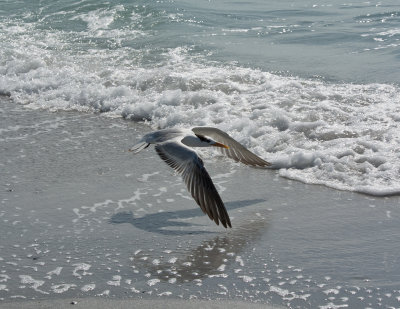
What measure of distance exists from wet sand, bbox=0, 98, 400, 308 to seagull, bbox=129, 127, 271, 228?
17 cm

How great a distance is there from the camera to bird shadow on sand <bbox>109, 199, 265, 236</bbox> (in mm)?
5082


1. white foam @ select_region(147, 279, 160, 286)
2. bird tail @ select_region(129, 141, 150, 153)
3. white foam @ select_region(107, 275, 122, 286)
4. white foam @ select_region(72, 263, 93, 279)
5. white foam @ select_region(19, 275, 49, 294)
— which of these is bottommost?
white foam @ select_region(147, 279, 160, 286)

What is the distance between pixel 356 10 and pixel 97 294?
12355 mm

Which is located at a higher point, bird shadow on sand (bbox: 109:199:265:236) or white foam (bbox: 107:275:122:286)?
white foam (bbox: 107:275:122:286)

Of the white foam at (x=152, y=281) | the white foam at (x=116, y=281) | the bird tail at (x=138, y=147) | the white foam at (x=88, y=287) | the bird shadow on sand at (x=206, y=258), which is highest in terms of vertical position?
the bird tail at (x=138, y=147)

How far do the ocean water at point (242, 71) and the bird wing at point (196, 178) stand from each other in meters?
1.24

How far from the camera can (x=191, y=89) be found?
9.42 m

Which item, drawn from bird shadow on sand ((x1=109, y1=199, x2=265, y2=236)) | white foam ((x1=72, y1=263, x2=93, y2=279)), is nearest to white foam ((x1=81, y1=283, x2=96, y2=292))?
white foam ((x1=72, y1=263, x2=93, y2=279))

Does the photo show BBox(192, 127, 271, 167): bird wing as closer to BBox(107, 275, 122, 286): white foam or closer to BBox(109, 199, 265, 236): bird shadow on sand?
BBox(109, 199, 265, 236): bird shadow on sand

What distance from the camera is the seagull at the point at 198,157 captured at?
5.04 m

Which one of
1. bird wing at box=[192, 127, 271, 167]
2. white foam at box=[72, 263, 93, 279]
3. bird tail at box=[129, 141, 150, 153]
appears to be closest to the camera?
white foam at box=[72, 263, 93, 279]

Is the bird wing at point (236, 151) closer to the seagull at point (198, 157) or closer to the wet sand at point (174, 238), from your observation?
the seagull at point (198, 157)

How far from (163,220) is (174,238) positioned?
36 centimetres

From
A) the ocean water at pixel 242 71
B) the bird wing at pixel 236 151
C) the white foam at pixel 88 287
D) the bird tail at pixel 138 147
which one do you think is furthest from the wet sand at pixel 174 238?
the ocean water at pixel 242 71
